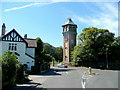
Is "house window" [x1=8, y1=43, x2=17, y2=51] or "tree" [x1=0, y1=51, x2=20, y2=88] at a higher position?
"house window" [x1=8, y1=43, x2=17, y2=51]

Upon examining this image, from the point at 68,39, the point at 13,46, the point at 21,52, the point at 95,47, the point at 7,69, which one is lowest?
the point at 7,69

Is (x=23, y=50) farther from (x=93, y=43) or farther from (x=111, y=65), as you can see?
(x=111, y=65)

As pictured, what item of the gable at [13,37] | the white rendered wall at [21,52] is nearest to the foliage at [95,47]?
the white rendered wall at [21,52]

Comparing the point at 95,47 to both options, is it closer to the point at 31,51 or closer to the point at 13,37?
the point at 31,51

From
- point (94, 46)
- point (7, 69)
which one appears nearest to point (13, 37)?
point (7, 69)

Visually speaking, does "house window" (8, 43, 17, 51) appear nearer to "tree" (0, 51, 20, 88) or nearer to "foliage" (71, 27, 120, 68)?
"tree" (0, 51, 20, 88)

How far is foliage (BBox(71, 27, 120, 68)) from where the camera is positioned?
4519 cm

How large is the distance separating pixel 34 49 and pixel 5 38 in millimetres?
6339

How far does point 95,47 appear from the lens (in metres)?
46.5

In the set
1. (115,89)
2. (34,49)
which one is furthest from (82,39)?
(115,89)

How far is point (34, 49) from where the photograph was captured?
32.0 meters

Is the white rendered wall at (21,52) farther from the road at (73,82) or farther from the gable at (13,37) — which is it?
the road at (73,82)

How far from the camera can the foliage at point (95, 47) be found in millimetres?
45188

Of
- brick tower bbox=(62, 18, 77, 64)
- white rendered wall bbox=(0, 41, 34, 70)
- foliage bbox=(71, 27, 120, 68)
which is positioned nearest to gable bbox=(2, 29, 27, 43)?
white rendered wall bbox=(0, 41, 34, 70)
